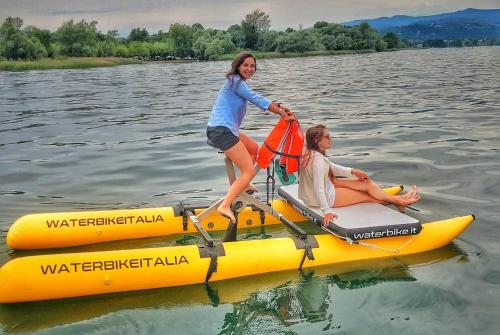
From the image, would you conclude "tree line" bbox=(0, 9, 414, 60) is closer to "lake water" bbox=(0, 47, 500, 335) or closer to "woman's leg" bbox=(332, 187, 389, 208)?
"lake water" bbox=(0, 47, 500, 335)

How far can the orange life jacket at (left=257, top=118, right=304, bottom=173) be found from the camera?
6.97m

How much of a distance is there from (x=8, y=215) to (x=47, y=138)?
32.8 feet

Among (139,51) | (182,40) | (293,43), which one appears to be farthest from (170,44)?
(293,43)

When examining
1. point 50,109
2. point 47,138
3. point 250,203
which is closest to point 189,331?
point 250,203

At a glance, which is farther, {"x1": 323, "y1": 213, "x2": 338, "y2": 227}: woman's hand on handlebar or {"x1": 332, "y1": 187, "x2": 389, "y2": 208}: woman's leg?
{"x1": 332, "y1": 187, "x2": 389, "y2": 208}: woman's leg

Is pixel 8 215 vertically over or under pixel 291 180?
under

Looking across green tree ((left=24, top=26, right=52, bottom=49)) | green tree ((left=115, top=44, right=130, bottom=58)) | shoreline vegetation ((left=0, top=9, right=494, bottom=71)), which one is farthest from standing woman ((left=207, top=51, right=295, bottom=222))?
green tree ((left=24, top=26, right=52, bottom=49))

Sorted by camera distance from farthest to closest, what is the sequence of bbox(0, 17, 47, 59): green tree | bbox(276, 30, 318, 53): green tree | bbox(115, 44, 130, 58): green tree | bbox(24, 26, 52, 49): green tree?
1. bbox(276, 30, 318, 53): green tree
2. bbox(115, 44, 130, 58): green tree
3. bbox(24, 26, 52, 49): green tree
4. bbox(0, 17, 47, 59): green tree

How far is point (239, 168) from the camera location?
706 cm

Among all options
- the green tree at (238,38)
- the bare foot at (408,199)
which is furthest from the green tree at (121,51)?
the bare foot at (408,199)

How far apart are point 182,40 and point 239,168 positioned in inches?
4790

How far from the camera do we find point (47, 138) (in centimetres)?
1930

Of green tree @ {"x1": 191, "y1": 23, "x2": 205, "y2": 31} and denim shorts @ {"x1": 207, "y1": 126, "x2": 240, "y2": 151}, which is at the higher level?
green tree @ {"x1": 191, "y1": 23, "x2": 205, "y2": 31}

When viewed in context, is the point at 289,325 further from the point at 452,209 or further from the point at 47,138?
the point at 47,138
